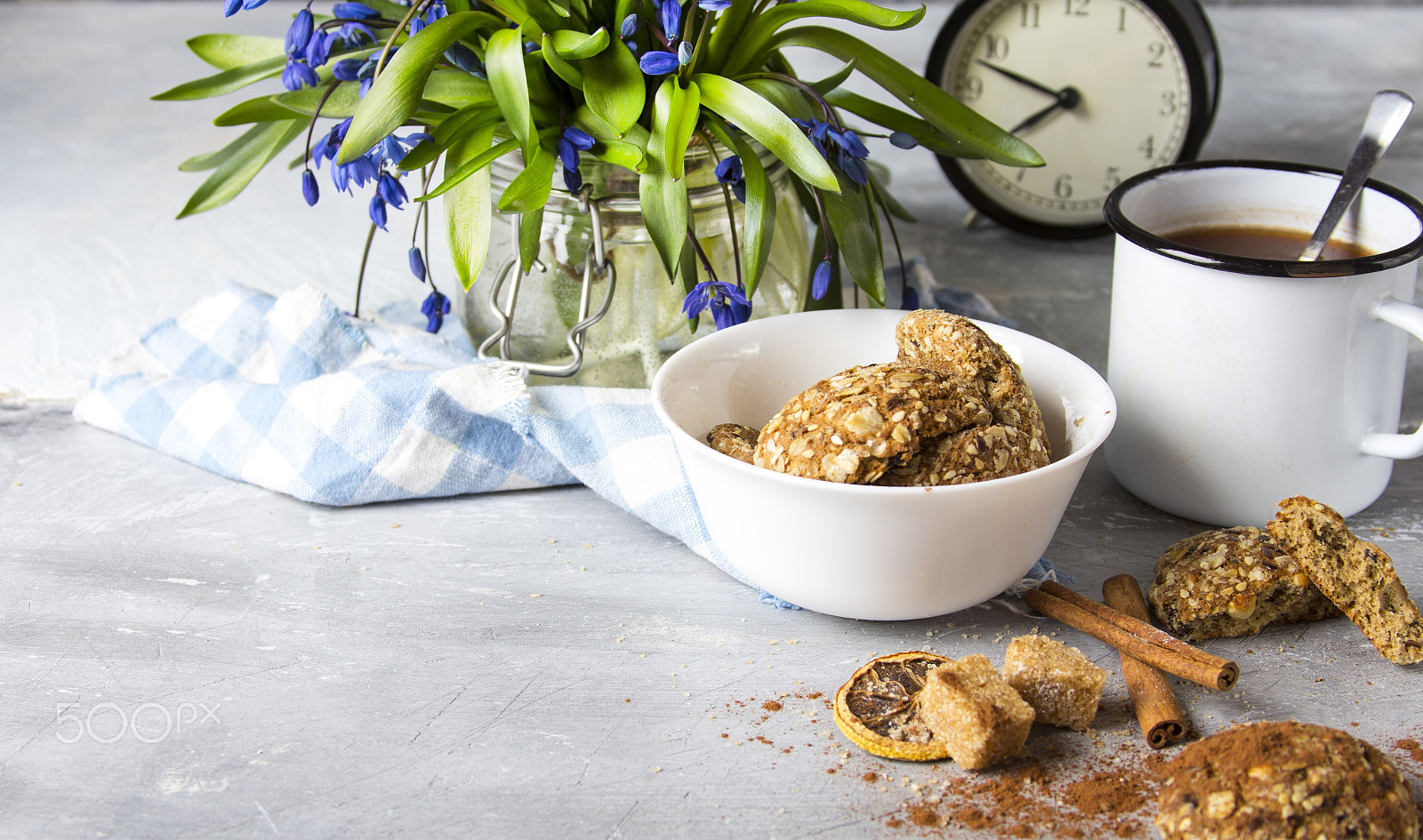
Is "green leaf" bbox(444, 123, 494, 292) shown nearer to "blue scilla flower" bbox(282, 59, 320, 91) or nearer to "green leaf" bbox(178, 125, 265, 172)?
"blue scilla flower" bbox(282, 59, 320, 91)

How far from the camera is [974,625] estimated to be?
0.89m

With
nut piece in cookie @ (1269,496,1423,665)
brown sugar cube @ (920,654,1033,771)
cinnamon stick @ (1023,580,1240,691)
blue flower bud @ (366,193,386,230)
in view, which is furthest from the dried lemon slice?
blue flower bud @ (366,193,386,230)

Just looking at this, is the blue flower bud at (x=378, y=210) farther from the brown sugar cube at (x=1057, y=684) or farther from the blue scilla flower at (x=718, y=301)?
the brown sugar cube at (x=1057, y=684)

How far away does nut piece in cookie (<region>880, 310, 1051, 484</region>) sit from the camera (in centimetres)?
80

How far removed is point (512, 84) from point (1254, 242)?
66 centimetres

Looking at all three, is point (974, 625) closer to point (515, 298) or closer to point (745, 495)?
point (745, 495)

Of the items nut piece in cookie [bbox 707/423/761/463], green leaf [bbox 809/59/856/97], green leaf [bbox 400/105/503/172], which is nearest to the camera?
nut piece in cookie [bbox 707/423/761/463]

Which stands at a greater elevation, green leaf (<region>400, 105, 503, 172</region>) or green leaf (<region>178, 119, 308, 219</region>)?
green leaf (<region>400, 105, 503, 172</region>)

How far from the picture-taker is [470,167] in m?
Result: 0.96

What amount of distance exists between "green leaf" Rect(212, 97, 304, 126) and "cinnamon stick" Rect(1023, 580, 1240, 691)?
770 mm

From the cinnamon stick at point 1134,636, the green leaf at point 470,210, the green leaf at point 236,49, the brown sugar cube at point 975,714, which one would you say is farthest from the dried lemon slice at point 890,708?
the green leaf at point 236,49

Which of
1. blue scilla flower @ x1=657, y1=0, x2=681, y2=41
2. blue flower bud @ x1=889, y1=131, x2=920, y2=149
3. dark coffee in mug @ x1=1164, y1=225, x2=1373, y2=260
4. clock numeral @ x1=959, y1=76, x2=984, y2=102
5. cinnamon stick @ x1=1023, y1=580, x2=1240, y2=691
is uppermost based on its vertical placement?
blue scilla flower @ x1=657, y1=0, x2=681, y2=41

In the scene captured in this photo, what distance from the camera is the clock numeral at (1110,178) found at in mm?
1560

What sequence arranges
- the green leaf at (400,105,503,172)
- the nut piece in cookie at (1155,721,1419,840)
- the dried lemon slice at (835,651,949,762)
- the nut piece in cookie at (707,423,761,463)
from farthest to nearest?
the green leaf at (400,105,503,172) < the nut piece in cookie at (707,423,761,463) < the dried lemon slice at (835,651,949,762) < the nut piece in cookie at (1155,721,1419,840)
